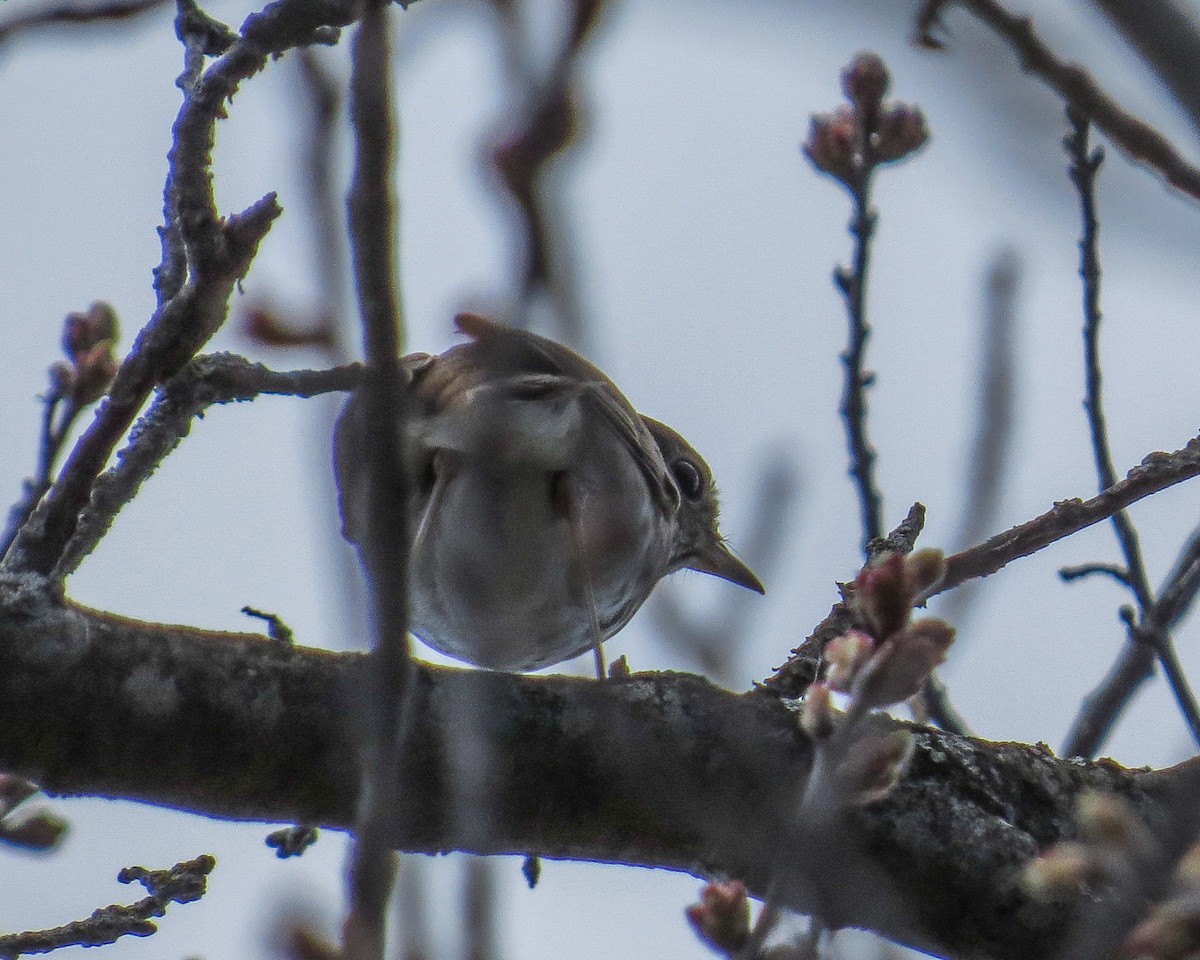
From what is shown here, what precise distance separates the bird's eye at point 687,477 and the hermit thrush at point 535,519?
1352 mm

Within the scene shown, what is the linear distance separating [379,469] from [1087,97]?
1154 millimetres

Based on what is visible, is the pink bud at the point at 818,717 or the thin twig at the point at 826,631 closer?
the pink bud at the point at 818,717

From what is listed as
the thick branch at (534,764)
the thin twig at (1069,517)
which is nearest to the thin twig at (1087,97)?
the thin twig at (1069,517)

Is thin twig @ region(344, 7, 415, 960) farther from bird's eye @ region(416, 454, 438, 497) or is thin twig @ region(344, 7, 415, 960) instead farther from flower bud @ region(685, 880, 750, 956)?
bird's eye @ region(416, 454, 438, 497)

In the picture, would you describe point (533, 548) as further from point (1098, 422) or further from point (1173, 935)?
point (1173, 935)

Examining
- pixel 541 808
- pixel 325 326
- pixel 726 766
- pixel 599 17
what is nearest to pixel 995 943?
pixel 726 766

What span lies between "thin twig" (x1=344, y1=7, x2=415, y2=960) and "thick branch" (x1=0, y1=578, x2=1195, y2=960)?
143 cm

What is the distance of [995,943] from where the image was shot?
373cm

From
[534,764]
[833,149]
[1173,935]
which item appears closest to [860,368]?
[833,149]

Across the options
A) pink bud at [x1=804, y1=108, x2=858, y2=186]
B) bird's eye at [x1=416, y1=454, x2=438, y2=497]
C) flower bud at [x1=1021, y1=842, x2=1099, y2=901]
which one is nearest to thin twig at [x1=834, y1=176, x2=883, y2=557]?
pink bud at [x1=804, y1=108, x2=858, y2=186]

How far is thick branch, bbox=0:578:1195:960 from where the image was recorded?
330 cm

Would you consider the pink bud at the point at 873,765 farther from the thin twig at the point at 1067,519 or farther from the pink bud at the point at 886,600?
the thin twig at the point at 1067,519

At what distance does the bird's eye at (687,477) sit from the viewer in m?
7.75

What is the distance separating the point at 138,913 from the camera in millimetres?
3809
